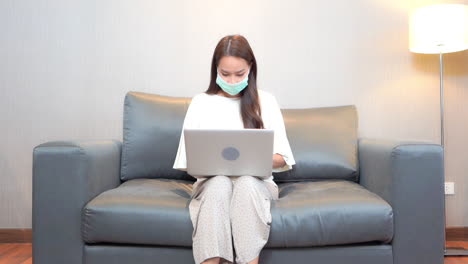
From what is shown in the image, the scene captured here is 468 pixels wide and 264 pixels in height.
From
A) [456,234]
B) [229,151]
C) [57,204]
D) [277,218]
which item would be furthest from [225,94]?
[456,234]

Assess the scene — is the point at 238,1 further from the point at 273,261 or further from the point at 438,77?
the point at 273,261

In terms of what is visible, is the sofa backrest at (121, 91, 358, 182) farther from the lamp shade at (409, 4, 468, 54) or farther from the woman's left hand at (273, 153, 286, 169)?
the lamp shade at (409, 4, 468, 54)

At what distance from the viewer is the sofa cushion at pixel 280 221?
1.68 metres

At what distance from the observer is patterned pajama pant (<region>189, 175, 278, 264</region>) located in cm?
157

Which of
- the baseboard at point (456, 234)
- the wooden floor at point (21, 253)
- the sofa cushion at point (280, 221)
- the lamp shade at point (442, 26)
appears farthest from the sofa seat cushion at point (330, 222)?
the baseboard at point (456, 234)

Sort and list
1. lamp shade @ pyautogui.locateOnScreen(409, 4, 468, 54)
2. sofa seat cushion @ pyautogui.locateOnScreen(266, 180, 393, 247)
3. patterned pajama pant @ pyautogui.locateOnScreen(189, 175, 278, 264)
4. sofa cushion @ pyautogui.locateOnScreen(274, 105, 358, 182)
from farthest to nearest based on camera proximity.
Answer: lamp shade @ pyautogui.locateOnScreen(409, 4, 468, 54)
sofa cushion @ pyautogui.locateOnScreen(274, 105, 358, 182)
sofa seat cushion @ pyautogui.locateOnScreen(266, 180, 393, 247)
patterned pajama pant @ pyautogui.locateOnScreen(189, 175, 278, 264)

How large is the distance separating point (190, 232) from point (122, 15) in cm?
158

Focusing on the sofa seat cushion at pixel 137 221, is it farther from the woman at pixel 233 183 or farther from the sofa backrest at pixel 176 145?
the sofa backrest at pixel 176 145

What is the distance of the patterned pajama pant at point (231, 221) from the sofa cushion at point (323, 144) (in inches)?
26.8

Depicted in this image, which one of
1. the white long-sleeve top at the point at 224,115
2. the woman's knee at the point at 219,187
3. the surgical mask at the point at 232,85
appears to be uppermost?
the surgical mask at the point at 232,85

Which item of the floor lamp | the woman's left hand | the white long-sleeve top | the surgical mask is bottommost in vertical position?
the woman's left hand

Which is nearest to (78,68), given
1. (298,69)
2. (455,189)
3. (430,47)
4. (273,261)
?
(298,69)

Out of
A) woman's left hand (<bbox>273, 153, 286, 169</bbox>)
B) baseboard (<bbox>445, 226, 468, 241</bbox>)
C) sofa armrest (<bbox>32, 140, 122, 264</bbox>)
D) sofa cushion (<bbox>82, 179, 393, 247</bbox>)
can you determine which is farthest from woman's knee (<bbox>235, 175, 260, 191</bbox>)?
baseboard (<bbox>445, 226, 468, 241</bbox>)

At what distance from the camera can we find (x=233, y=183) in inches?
69.7
